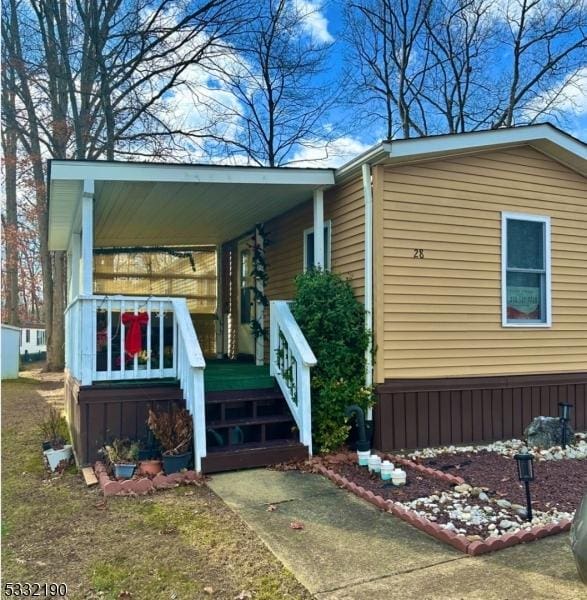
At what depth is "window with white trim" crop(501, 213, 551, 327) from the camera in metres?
6.69

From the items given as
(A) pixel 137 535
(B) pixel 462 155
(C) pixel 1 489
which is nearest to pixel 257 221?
(B) pixel 462 155

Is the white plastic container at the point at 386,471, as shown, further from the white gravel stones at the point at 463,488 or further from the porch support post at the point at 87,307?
the porch support post at the point at 87,307

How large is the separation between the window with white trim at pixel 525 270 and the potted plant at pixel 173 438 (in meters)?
3.96

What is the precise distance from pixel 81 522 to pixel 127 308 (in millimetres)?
2294

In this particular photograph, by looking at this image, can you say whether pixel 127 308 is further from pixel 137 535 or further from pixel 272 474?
pixel 137 535

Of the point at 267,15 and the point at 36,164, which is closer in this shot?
the point at 36,164

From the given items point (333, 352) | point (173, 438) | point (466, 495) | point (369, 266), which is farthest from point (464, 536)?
point (369, 266)

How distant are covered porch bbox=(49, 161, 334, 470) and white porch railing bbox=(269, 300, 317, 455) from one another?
0.04ft

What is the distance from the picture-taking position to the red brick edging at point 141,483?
4.57 metres

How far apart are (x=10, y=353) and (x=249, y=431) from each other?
11.7 m

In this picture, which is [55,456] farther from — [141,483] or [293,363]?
[293,363]

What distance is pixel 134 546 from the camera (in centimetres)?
353

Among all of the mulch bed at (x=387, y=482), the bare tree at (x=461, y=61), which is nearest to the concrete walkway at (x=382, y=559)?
the mulch bed at (x=387, y=482)

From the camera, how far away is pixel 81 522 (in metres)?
3.99
